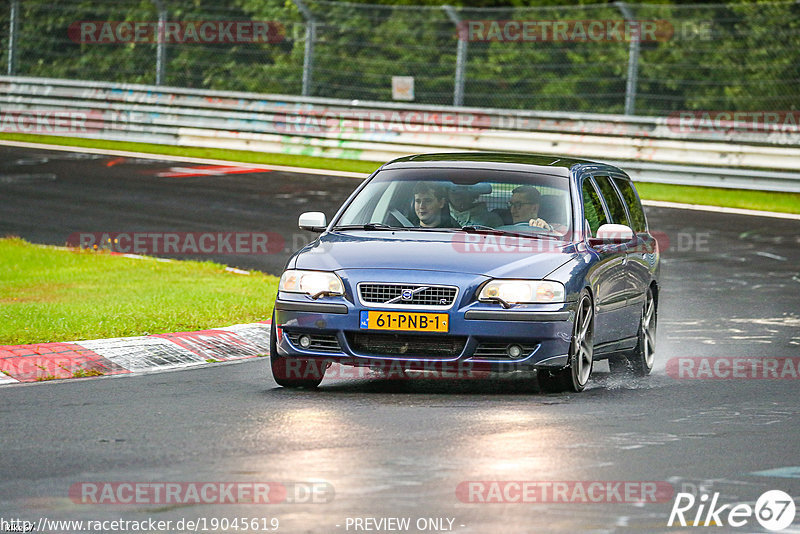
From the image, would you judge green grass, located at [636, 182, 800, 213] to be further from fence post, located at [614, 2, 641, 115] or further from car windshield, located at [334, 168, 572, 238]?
car windshield, located at [334, 168, 572, 238]

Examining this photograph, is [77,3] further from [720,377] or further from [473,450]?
[473,450]

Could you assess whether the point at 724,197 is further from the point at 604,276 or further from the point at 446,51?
the point at 604,276

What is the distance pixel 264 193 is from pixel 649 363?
505 inches

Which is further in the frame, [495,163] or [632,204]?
[632,204]

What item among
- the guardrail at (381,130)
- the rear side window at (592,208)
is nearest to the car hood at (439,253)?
the rear side window at (592,208)

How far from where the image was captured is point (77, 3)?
33.7 meters

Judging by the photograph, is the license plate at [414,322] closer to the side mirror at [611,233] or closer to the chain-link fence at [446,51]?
the side mirror at [611,233]

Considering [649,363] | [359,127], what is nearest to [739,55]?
[359,127]

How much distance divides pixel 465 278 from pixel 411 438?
1.63 m

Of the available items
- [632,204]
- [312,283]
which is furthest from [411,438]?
[632,204]

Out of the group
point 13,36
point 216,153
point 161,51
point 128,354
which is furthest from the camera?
point 13,36

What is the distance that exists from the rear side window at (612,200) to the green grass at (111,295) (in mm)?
3082

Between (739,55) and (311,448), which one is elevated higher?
(739,55)

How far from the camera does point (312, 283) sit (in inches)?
375
